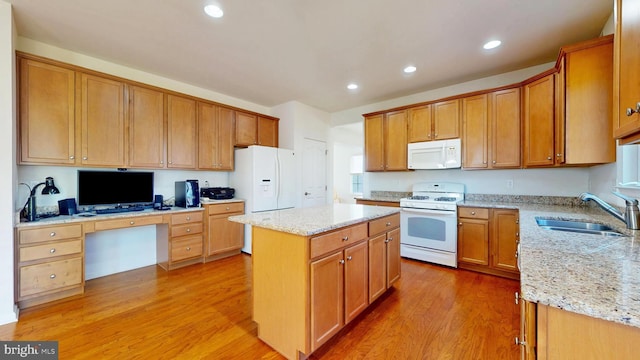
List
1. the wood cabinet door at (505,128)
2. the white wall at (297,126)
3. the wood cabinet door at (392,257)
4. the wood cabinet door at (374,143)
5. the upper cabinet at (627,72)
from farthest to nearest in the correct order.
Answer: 1. the white wall at (297,126)
2. the wood cabinet door at (374,143)
3. the wood cabinet door at (505,128)
4. the wood cabinet door at (392,257)
5. the upper cabinet at (627,72)

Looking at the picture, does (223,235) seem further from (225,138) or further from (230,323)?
(230,323)

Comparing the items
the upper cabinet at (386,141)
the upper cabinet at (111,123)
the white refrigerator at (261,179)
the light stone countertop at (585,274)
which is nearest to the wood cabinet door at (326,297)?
the light stone countertop at (585,274)

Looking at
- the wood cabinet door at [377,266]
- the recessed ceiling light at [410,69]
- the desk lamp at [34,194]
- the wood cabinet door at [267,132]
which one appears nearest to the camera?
the wood cabinet door at [377,266]

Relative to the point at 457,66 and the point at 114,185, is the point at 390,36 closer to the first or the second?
the point at 457,66

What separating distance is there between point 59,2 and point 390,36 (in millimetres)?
2956

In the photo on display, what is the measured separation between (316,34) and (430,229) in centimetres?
290

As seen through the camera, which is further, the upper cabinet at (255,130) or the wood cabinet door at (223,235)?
the upper cabinet at (255,130)

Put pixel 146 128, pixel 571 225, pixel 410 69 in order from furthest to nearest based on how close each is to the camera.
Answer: pixel 410 69
pixel 146 128
pixel 571 225

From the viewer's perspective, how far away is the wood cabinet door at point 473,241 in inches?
125

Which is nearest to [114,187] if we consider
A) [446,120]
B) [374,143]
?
[374,143]

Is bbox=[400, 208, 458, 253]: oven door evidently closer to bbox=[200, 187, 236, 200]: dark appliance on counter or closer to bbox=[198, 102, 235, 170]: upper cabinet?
bbox=[200, 187, 236, 200]: dark appliance on counter

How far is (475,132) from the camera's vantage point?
3.45 metres

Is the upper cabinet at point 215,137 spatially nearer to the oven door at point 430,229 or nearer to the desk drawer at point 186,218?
the desk drawer at point 186,218

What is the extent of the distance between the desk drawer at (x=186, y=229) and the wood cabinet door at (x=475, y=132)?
3.90 meters
